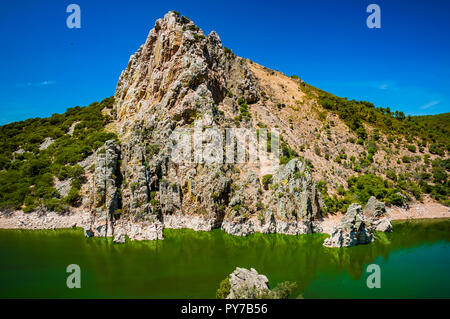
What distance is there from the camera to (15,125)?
222 feet

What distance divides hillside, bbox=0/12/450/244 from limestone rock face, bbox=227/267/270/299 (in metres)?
14.4

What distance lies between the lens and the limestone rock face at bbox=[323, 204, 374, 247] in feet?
99.3

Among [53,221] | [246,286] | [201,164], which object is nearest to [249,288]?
[246,286]

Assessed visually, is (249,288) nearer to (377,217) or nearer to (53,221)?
(377,217)

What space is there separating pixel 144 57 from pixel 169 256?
43440 mm

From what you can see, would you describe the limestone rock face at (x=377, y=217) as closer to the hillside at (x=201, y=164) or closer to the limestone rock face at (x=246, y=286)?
the hillside at (x=201, y=164)

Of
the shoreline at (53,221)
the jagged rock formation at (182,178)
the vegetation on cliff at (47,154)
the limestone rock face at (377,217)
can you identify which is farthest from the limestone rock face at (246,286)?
the vegetation on cliff at (47,154)

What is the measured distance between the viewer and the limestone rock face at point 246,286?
17.5 meters

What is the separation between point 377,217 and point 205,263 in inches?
1069

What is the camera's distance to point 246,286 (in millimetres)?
18094

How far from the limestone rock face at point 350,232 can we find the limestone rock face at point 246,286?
14.6 metres

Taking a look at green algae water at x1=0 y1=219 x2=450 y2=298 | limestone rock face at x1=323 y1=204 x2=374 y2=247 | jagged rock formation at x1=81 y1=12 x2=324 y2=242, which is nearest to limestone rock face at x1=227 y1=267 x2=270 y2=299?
green algae water at x1=0 y1=219 x2=450 y2=298

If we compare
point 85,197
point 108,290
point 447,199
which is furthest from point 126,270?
point 447,199
